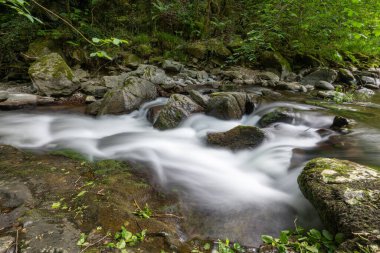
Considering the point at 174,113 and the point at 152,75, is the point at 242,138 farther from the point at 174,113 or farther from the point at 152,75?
the point at 152,75

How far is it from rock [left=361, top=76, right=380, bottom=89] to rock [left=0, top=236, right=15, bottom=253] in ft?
37.4

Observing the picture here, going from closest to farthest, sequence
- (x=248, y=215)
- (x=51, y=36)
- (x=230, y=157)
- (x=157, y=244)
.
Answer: (x=157, y=244) → (x=248, y=215) → (x=230, y=157) → (x=51, y=36)

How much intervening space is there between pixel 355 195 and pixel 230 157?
2.11 m

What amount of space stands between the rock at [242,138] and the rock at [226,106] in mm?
1290

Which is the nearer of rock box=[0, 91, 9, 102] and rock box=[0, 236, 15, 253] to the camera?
rock box=[0, 236, 15, 253]

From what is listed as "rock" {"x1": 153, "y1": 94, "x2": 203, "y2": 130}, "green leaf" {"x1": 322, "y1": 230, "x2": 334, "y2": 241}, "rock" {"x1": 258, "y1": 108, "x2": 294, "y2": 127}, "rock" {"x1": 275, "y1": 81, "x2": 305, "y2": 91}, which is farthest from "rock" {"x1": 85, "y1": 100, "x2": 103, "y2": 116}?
"rock" {"x1": 275, "y1": 81, "x2": 305, "y2": 91}

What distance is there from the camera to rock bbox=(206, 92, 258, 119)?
5.60 metres

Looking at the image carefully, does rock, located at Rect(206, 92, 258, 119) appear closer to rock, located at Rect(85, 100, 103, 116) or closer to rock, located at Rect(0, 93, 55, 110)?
rock, located at Rect(85, 100, 103, 116)

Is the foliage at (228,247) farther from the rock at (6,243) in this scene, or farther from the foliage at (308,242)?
the rock at (6,243)

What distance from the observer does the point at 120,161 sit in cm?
378

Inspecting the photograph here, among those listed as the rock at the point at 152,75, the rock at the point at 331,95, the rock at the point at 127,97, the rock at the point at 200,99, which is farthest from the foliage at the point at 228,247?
the rock at the point at 152,75

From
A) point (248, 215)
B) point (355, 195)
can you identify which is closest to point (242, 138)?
point (248, 215)

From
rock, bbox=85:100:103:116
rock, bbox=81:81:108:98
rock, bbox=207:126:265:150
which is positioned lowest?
rock, bbox=85:100:103:116

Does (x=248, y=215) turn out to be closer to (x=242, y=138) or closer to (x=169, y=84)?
(x=242, y=138)
